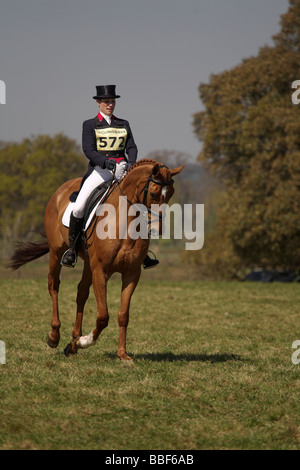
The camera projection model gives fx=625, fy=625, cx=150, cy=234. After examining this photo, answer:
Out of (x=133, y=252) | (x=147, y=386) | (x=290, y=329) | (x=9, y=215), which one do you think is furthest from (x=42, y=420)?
(x=9, y=215)

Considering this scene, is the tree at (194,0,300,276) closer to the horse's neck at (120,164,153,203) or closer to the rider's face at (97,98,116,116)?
the rider's face at (97,98,116,116)

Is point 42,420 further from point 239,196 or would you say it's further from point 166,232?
point 239,196

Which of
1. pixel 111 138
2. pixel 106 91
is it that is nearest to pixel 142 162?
pixel 111 138

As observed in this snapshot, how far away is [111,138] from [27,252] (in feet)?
11.1

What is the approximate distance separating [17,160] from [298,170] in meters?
25.8

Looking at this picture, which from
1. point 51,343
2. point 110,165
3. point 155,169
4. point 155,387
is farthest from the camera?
point 51,343

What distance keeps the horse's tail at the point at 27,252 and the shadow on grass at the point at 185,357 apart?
2602 mm

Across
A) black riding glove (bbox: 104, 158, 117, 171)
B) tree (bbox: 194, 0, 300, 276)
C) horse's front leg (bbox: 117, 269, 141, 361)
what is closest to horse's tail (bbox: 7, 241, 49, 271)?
horse's front leg (bbox: 117, 269, 141, 361)

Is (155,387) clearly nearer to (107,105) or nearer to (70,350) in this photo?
(70,350)

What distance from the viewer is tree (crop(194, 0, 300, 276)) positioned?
29062 mm

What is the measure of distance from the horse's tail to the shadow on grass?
260cm

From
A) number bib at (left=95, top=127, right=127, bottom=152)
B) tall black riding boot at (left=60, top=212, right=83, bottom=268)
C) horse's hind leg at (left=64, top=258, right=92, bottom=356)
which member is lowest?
horse's hind leg at (left=64, top=258, right=92, bottom=356)

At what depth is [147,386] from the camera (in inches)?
303

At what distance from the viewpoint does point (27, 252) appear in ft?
37.8
